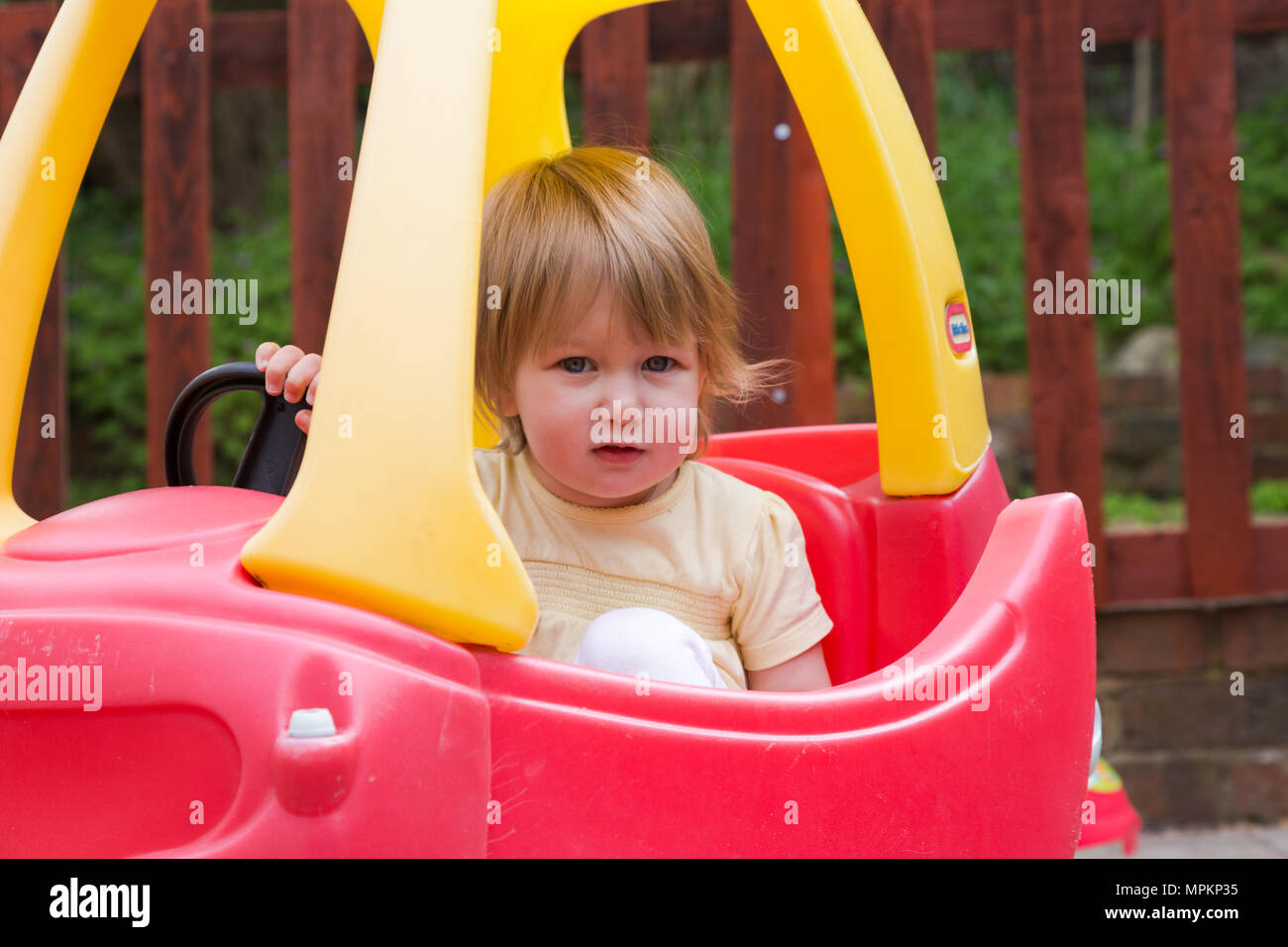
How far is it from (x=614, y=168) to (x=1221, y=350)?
130cm

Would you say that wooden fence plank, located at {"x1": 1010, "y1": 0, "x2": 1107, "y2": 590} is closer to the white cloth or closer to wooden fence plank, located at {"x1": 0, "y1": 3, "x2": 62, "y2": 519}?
the white cloth

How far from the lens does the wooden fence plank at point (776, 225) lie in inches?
82.0

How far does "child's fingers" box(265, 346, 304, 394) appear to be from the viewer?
1085mm

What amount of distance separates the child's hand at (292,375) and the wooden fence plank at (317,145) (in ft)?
3.27

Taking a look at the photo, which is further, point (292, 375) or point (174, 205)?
point (174, 205)

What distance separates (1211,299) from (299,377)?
Result: 5.02 ft

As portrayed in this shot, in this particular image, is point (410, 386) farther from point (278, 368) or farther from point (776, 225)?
point (776, 225)

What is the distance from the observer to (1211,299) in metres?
2.06

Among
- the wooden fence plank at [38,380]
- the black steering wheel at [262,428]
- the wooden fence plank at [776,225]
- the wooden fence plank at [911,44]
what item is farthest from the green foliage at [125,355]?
the black steering wheel at [262,428]

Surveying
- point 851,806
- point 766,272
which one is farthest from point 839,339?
point 851,806

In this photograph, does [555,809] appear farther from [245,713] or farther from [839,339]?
[839,339]

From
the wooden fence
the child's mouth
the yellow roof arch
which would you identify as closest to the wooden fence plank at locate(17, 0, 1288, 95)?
the wooden fence

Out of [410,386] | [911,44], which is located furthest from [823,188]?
[410,386]

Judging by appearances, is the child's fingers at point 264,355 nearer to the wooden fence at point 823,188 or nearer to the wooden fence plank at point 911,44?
the wooden fence at point 823,188
